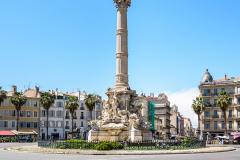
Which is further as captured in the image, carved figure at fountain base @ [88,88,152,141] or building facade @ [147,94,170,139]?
building facade @ [147,94,170,139]

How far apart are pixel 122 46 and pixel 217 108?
58226mm

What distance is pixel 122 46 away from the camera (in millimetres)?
53094

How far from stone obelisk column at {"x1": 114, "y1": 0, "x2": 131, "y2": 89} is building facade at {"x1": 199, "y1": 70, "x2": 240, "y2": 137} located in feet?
185

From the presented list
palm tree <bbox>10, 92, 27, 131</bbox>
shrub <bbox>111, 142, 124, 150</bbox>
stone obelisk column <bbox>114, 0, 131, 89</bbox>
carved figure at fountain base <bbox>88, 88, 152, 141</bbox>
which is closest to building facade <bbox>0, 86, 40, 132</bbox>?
palm tree <bbox>10, 92, 27, 131</bbox>

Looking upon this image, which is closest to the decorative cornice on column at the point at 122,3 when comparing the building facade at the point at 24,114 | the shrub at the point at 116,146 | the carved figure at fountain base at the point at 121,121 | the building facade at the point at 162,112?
the carved figure at fountain base at the point at 121,121

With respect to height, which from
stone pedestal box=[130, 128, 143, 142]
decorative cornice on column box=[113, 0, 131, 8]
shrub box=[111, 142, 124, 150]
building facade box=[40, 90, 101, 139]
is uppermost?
decorative cornice on column box=[113, 0, 131, 8]

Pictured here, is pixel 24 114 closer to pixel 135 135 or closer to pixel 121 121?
pixel 121 121

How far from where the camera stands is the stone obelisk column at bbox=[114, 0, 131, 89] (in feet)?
172

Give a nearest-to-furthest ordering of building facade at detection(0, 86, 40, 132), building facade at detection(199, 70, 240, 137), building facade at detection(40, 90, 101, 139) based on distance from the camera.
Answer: building facade at detection(0, 86, 40, 132) → building facade at detection(199, 70, 240, 137) → building facade at detection(40, 90, 101, 139)

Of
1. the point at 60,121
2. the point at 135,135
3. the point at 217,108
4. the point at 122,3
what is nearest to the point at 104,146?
the point at 135,135

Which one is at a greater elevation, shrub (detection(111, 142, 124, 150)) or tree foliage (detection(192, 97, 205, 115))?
tree foliage (detection(192, 97, 205, 115))

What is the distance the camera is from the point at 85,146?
4225 cm

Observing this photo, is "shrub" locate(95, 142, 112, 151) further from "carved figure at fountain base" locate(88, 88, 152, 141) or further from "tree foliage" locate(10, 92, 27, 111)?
"tree foliage" locate(10, 92, 27, 111)

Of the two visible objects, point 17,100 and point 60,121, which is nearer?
point 17,100
